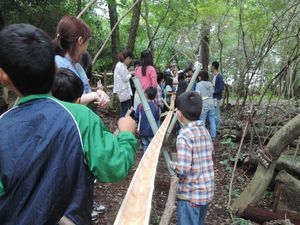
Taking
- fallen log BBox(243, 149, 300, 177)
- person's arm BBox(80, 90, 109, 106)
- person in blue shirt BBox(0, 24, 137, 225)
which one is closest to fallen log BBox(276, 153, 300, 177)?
fallen log BBox(243, 149, 300, 177)

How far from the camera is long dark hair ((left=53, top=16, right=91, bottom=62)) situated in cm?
239

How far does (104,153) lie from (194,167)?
64.3 inches

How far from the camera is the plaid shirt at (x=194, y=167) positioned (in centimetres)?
287

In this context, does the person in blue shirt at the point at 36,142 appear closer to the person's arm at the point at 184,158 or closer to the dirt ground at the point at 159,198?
the person's arm at the point at 184,158

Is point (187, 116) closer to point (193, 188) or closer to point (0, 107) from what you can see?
point (193, 188)

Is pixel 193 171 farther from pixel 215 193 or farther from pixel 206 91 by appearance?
pixel 206 91

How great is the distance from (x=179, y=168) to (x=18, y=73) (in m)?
1.82

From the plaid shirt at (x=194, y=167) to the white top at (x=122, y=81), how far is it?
13.6ft

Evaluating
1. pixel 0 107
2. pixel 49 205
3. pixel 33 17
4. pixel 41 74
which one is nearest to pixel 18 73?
pixel 41 74

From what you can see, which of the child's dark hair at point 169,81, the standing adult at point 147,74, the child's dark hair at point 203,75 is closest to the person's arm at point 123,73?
the standing adult at point 147,74

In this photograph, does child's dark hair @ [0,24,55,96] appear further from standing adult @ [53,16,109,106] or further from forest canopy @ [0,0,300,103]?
forest canopy @ [0,0,300,103]

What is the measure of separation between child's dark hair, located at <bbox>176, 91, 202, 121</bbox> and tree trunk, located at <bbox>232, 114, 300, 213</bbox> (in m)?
1.68

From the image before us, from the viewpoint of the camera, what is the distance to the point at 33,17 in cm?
957

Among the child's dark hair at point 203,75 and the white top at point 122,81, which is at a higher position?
the child's dark hair at point 203,75
